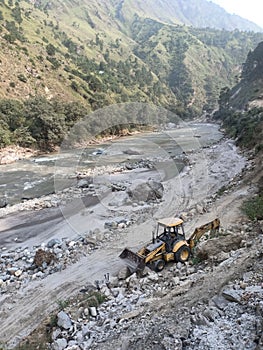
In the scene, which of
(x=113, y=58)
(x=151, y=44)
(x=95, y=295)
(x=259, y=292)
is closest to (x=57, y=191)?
(x=95, y=295)

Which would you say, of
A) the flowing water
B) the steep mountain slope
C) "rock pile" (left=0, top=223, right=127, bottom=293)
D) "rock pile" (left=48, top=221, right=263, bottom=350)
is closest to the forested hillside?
the flowing water

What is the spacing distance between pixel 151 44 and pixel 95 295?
181 m

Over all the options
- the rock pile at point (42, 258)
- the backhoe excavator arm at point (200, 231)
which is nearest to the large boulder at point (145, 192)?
the rock pile at point (42, 258)

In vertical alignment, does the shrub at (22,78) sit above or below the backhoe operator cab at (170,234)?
above

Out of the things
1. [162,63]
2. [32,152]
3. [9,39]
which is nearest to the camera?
[32,152]

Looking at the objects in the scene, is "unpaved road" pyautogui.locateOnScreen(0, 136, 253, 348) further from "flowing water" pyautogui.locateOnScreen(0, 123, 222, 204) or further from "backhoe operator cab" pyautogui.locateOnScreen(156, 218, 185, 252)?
"flowing water" pyautogui.locateOnScreen(0, 123, 222, 204)

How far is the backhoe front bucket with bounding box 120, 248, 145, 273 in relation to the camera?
11344 mm

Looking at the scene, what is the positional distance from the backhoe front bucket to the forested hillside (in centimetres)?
3085

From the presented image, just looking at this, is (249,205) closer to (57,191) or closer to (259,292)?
(259,292)

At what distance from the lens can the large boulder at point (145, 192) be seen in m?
22.2

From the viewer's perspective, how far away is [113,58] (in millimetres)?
126875

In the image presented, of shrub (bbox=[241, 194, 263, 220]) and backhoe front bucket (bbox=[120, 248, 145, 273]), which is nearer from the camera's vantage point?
backhoe front bucket (bbox=[120, 248, 145, 273])

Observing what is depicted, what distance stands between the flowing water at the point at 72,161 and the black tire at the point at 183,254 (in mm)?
15518

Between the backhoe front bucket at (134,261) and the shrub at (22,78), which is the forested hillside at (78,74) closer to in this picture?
the shrub at (22,78)
